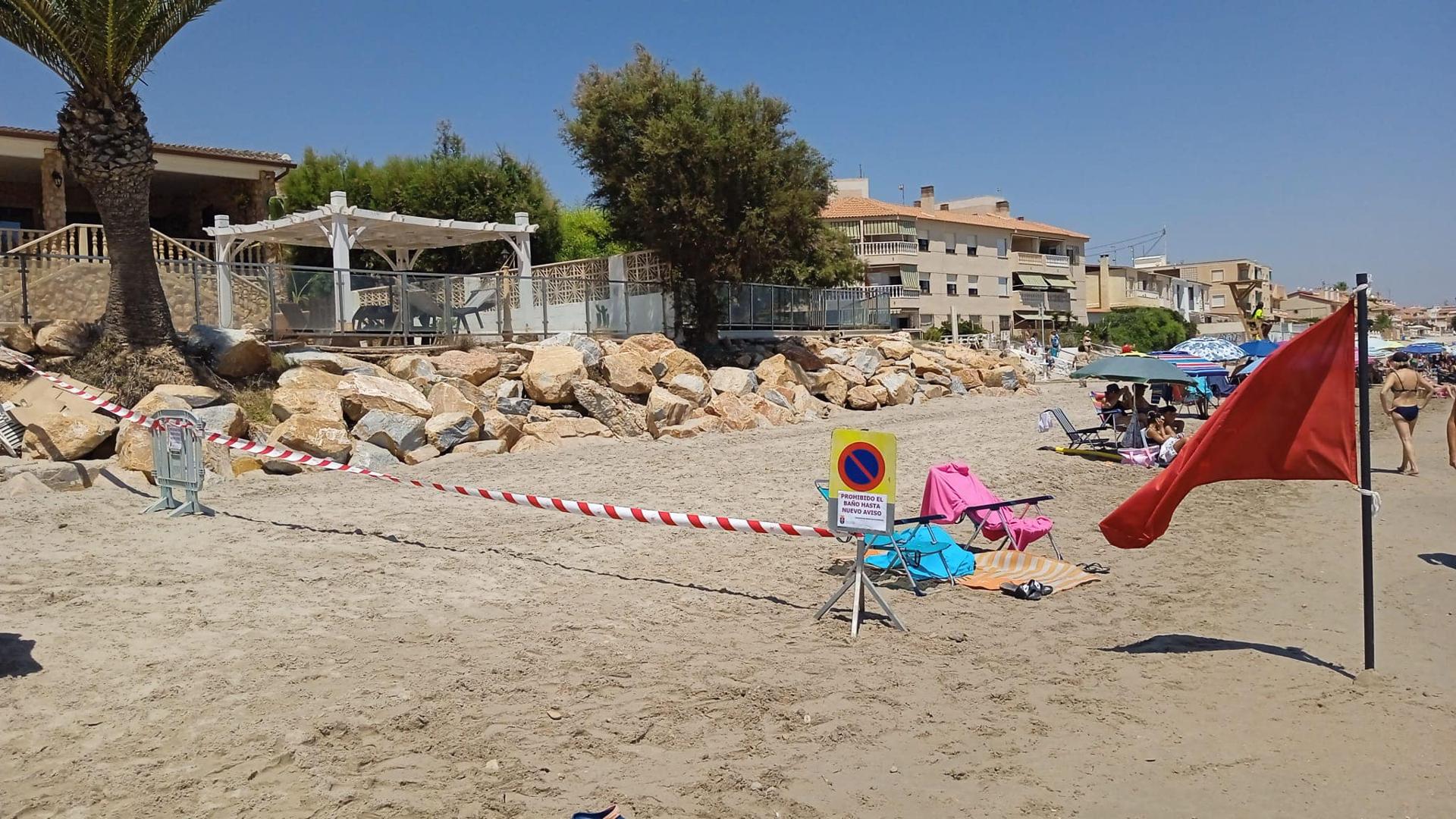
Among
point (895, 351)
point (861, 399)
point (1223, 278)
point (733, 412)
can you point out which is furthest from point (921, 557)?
point (1223, 278)

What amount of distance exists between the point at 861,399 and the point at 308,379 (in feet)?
42.9

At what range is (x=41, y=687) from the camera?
16.4 ft

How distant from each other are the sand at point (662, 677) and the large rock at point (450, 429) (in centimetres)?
432

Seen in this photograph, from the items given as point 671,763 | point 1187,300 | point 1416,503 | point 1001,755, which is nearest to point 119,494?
point 671,763

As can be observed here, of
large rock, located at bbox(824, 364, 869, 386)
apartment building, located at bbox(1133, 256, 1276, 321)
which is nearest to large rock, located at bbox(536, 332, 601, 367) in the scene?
large rock, located at bbox(824, 364, 869, 386)

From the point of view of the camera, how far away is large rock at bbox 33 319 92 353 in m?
14.0

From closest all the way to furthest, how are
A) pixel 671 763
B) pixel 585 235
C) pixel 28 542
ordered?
1. pixel 671 763
2. pixel 28 542
3. pixel 585 235

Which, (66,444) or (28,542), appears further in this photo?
(66,444)

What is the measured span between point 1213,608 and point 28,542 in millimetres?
9164

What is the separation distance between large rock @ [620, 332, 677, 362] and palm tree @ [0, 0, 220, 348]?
28.2 feet

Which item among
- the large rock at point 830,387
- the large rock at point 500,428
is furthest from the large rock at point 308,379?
the large rock at point 830,387

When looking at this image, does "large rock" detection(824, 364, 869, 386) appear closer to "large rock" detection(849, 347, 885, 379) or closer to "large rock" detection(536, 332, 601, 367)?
"large rock" detection(849, 347, 885, 379)

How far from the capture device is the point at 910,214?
52.7 metres

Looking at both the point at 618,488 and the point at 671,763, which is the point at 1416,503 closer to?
the point at 618,488
